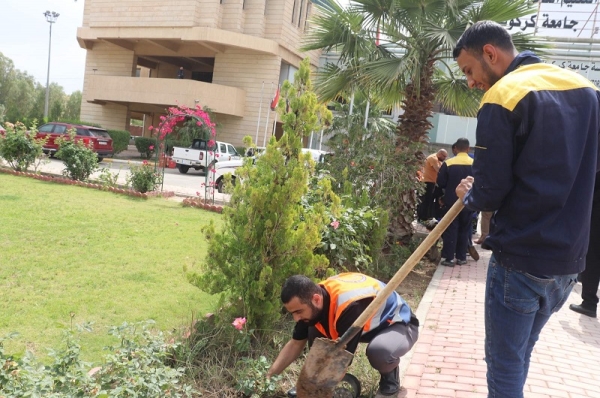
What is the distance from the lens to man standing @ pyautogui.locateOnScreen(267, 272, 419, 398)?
2740 mm

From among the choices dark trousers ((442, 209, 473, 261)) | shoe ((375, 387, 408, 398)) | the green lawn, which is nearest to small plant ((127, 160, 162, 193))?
the green lawn

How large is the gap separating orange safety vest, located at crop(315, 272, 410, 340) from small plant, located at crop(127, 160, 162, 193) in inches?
392

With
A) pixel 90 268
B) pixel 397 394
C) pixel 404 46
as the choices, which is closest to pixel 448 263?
pixel 404 46

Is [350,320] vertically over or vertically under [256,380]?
over

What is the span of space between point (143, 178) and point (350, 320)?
406 inches

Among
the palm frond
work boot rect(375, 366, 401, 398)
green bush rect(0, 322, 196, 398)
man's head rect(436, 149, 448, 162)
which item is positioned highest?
the palm frond

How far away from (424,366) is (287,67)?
28.3 meters

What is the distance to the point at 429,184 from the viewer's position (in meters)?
8.61

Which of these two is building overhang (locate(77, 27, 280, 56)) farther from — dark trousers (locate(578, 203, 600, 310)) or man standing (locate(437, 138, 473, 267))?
dark trousers (locate(578, 203, 600, 310))

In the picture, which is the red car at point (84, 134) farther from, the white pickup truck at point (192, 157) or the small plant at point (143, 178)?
the small plant at point (143, 178)

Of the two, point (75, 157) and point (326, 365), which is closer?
point (326, 365)

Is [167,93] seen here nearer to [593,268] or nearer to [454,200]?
[454,200]

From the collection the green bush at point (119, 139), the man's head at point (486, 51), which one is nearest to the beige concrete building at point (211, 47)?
the green bush at point (119, 139)

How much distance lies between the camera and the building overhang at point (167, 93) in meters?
27.9
